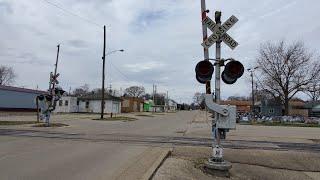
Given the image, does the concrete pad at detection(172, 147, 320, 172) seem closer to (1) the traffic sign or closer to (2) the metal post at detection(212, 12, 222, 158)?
(2) the metal post at detection(212, 12, 222, 158)

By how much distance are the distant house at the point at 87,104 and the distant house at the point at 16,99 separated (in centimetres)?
2174

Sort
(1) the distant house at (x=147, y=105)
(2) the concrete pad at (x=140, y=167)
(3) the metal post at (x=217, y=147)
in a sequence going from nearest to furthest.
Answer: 1. (2) the concrete pad at (x=140, y=167)
2. (3) the metal post at (x=217, y=147)
3. (1) the distant house at (x=147, y=105)

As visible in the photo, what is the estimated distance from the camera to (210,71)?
400 inches

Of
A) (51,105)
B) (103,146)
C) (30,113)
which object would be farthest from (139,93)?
(103,146)

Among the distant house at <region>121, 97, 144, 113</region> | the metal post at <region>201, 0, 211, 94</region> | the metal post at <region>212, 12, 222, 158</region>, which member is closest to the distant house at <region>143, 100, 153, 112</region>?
the distant house at <region>121, 97, 144, 113</region>

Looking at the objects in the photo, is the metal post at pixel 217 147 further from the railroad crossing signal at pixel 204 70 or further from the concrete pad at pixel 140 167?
the concrete pad at pixel 140 167

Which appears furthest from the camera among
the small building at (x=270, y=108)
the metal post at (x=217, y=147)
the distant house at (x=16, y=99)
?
the small building at (x=270, y=108)

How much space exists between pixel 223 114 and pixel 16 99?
47.7m

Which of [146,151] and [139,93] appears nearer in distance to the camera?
[146,151]

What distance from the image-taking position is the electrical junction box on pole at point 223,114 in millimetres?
10203

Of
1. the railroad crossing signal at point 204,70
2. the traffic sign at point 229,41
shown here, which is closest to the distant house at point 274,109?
the traffic sign at point 229,41

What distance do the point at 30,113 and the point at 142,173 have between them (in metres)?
49.4

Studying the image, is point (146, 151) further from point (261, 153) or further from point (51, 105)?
point (51, 105)

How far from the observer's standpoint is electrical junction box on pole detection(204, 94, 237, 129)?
33.5 feet
